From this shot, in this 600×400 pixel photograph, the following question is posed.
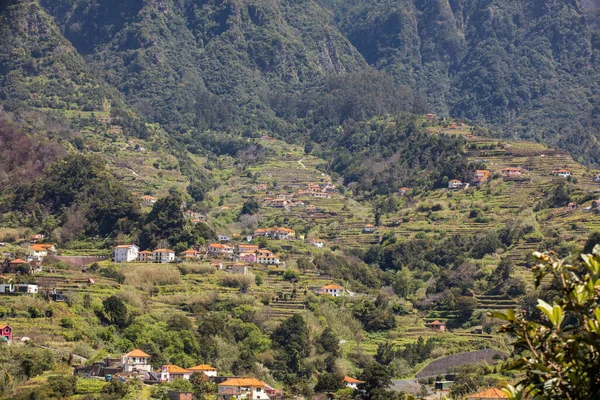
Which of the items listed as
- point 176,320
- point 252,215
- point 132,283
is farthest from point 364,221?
point 176,320

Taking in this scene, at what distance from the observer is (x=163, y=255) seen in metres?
75.8

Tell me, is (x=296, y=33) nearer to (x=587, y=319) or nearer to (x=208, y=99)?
(x=208, y=99)

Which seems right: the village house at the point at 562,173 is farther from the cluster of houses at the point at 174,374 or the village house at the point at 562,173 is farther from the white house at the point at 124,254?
the cluster of houses at the point at 174,374

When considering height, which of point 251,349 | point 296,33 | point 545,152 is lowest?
point 251,349

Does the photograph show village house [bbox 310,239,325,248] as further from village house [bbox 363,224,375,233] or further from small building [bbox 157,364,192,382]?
small building [bbox 157,364,192,382]

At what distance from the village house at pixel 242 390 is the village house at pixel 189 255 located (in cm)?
2492

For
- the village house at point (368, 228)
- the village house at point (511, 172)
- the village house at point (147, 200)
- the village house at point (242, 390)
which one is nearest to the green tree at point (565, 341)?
the village house at point (242, 390)

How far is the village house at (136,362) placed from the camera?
5269 centimetres

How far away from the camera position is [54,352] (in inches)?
2045

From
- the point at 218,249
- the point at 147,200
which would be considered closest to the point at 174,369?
the point at 218,249

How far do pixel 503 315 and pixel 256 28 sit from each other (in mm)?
149661

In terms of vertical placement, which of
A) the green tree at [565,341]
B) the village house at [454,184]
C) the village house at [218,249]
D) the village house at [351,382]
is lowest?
the village house at [351,382]

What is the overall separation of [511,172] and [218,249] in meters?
29.0

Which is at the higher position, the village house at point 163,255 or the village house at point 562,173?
the village house at point 562,173
